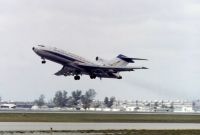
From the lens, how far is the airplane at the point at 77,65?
322 feet

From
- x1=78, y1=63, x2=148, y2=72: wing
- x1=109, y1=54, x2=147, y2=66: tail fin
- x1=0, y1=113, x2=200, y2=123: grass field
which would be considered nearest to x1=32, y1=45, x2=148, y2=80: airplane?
x1=78, y1=63, x2=148, y2=72: wing

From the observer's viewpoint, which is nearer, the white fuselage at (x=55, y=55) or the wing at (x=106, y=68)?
the white fuselage at (x=55, y=55)

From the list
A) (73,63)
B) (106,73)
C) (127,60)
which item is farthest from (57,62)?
(127,60)

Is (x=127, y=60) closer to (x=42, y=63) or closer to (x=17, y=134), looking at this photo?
(x=42, y=63)

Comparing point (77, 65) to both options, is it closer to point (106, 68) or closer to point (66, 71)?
point (66, 71)

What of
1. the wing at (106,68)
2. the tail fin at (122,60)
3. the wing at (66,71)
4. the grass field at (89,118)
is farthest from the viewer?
the tail fin at (122,60)

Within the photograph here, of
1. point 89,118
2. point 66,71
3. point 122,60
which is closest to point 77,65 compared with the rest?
point 66,71

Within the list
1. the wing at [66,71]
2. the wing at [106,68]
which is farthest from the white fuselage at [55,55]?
the wing at [66,71]

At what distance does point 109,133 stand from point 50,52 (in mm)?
47808

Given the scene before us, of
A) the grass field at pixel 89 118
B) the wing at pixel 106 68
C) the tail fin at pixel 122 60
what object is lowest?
the grass field at pixel 89 118

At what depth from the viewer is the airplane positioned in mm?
98000

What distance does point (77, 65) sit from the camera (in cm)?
10131

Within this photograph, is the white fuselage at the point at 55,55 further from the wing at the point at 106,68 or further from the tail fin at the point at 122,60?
the tail fin at the point at 122,60

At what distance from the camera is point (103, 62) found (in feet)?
363
